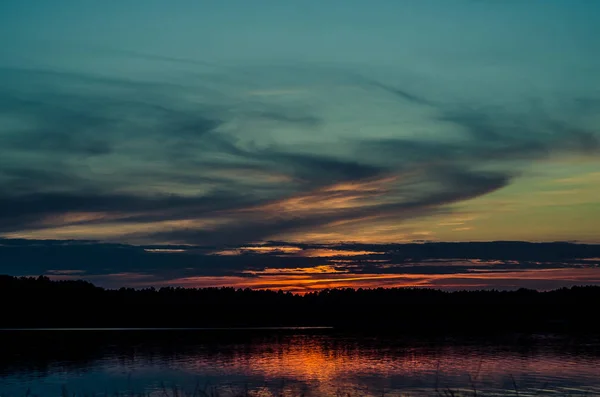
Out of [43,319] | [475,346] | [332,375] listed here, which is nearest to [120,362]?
[332,375]

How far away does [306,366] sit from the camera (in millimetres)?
56125

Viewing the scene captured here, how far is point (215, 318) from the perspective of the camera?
148 m

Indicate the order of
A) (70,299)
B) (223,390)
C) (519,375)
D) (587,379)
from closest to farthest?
(223,390) → (587,379) → (519,375) → (70,299)

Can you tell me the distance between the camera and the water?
41.9 metres

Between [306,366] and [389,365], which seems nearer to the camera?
[389,365]

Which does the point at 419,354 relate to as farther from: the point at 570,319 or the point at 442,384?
the point at 570,319

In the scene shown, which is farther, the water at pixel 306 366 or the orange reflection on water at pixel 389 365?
the orange reflection on water at pixel 389 365

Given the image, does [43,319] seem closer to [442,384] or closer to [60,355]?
[60,355]

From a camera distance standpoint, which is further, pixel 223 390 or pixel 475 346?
pixel 475 346

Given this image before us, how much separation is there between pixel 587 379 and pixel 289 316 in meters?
115

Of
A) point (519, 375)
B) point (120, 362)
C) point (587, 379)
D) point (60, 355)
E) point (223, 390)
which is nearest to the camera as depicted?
point (223, 390)

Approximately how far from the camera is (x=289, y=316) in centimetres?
15575

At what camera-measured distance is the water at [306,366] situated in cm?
4194

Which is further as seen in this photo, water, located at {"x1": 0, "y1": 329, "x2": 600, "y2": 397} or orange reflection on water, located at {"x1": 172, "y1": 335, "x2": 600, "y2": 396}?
orange reflection on water, located at {"x1": 172, "y1": 335, "x2": 600, "y2": 396}
